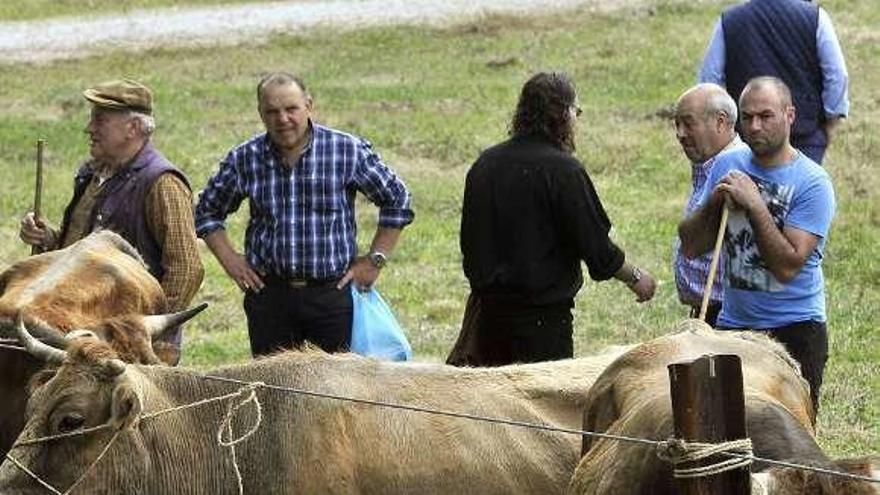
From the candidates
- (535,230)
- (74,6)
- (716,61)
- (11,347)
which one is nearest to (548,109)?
(535,230)

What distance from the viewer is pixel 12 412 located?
325 inches

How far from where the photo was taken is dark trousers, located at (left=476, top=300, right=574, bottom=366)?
8945 mm

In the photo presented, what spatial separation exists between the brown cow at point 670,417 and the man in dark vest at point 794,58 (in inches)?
161

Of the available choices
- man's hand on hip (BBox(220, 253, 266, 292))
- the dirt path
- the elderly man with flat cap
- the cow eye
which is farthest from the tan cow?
the dirt path

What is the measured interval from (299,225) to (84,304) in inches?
43.3

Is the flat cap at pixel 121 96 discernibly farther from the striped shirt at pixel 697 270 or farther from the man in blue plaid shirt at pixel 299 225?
the striped shirt at pixel 697 270

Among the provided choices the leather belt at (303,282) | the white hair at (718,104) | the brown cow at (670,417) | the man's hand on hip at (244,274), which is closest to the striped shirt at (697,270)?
the white hair at (718,104)

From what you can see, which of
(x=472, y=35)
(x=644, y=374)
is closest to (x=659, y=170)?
(x=472, y=35)

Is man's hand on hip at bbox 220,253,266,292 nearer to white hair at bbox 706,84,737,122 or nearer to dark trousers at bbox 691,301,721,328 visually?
dark trousers at bbox 691,301,721,328

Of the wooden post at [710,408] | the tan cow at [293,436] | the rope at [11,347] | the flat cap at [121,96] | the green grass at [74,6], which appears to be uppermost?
the green grass at [74,6]

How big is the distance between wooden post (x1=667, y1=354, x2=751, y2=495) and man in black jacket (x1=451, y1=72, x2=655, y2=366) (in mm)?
3437

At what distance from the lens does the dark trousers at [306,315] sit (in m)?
9.10

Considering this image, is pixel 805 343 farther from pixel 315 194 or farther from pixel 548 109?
pixel 315 194

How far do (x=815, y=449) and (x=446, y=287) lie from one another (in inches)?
369
